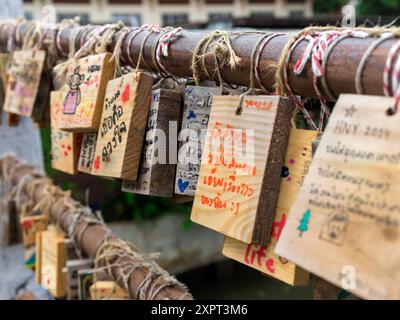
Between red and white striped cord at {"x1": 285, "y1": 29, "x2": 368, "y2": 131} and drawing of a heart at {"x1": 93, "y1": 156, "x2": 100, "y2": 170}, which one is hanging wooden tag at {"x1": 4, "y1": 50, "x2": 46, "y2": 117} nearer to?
drawing of a heart at {"x1": 93, "y1": 156, "x2": 100, "y2": 170}

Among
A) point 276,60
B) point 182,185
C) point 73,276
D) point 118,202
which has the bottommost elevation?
point 118,202

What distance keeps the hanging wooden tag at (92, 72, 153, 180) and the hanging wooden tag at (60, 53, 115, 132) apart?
80 mm

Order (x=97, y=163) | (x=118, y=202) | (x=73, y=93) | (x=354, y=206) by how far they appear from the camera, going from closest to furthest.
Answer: (x=354, y=206) → (x=97, y=163) → (x=73, y=93) → (x=118, y=202)

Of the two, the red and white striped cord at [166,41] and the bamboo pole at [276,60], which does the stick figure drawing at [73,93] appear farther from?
the red and white striped cord at [166,41]

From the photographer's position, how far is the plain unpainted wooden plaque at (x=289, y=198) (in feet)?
2.15

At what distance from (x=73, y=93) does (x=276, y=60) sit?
1.95 feet

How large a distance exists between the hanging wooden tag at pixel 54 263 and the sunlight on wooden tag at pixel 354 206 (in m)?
1.15

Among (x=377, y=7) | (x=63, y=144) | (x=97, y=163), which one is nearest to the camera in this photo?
(x=97, y=163)

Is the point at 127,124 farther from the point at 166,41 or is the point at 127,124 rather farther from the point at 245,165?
the point at 245,165

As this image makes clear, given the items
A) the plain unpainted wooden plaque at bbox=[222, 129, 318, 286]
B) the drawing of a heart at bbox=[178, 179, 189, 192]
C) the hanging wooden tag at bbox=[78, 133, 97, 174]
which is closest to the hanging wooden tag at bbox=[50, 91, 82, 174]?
the hanging wooden tag at bbox=[78, 133, 97, 174]

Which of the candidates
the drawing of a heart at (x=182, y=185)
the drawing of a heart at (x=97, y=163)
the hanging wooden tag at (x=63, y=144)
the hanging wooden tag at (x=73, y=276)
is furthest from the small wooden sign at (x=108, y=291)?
the drawing of a heart at (x=182, y=185)

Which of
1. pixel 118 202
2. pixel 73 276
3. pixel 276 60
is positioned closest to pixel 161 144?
pixel 276 60

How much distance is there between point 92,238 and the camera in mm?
1474

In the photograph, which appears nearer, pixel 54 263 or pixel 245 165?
pixel 245 165
